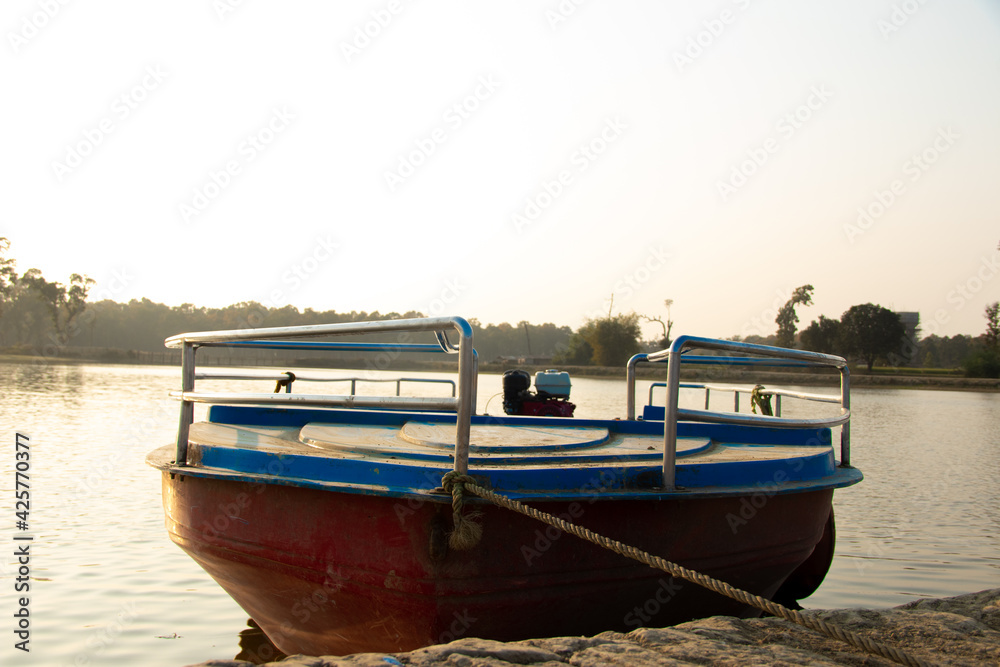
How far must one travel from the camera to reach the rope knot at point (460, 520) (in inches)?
117

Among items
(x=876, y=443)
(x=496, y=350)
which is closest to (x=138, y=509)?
(x=876, y=443)

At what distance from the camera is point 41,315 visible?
357 feet

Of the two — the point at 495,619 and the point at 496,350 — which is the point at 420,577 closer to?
the point at 495,619

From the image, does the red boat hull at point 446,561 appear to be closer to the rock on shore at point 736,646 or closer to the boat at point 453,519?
the boat at point 453,519

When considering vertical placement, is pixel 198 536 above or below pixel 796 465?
below

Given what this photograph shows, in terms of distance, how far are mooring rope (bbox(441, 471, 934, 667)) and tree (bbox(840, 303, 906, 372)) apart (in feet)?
281

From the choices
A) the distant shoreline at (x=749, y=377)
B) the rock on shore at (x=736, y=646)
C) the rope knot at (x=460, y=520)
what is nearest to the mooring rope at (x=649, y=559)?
the rope knot at (x=460, y=520)

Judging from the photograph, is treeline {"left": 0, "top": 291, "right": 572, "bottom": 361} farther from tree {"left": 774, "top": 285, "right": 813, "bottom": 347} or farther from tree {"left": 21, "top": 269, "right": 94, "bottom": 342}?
tree {"left": 774, "top": 285, "right": 813, "bottom": 347}

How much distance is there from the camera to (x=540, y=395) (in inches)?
291

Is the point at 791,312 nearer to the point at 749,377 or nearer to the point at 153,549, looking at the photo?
the point at 749,377

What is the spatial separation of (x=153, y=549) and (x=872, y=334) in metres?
84.7

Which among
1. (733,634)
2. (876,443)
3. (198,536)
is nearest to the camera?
(733,634)

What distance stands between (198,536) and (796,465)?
321cm

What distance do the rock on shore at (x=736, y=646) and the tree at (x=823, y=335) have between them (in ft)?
275
